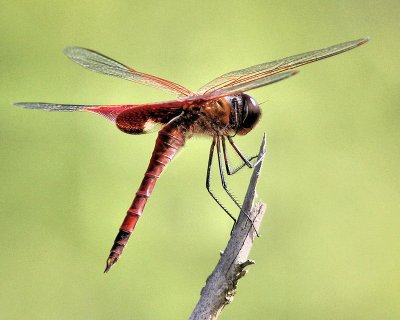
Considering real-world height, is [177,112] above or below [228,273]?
above

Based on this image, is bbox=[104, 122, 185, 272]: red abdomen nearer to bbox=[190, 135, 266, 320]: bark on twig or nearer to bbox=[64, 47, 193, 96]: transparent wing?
bbox=[64, 47, 193, 96]: transparent wing

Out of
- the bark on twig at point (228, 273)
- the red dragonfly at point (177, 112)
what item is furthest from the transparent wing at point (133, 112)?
the bark on twig at point (228, 273)

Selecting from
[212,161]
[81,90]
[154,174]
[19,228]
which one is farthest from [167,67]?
[154,174]

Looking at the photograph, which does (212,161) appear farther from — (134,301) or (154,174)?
(134,301)

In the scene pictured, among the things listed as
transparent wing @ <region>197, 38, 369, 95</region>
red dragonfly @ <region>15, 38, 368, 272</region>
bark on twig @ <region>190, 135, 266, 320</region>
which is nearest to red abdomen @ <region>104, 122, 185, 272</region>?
red dragonfly @ <region>15, 38, 368, 272</region>

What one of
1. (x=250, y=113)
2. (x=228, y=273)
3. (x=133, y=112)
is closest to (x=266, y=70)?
(x=250, y=113)

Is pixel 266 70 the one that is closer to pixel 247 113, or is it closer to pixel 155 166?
pixel 247 113

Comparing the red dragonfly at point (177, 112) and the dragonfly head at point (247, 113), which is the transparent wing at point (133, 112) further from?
the dragonfly head at point (247, 113)
